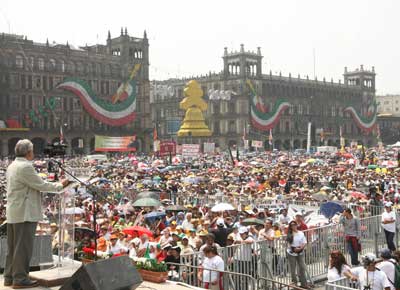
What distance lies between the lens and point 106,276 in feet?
17.2

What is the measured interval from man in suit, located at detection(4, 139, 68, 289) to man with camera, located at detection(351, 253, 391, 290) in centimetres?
386

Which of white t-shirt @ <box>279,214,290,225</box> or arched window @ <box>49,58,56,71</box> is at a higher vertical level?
arched window @ <box>49,58,56,71</box>

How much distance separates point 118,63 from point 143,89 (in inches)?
225

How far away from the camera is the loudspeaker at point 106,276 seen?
5062 millimetres

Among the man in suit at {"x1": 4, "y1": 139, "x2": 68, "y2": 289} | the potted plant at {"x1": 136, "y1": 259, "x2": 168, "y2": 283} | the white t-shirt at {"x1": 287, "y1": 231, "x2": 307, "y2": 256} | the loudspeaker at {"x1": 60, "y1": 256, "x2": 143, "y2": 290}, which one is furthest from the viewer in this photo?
the white t-shirt at {"x1": 287, "y1": 231, "x2": 307, "y2": 256}

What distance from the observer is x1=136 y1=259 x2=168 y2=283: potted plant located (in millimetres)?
6668

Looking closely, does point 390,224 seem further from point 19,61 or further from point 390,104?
point 390,104

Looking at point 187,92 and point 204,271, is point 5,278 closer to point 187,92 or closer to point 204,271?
point 204,271

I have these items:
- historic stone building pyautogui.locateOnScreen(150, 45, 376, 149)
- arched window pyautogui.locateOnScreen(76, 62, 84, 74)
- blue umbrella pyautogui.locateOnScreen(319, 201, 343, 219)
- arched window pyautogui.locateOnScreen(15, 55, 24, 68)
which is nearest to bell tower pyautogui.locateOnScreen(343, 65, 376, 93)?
historic stone building pyautogui.locateOnScreen(150, 45, 376, 149)

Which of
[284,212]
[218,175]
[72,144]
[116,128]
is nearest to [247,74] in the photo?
[116,128]

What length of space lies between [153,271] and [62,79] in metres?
72.5

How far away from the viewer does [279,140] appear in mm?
102812

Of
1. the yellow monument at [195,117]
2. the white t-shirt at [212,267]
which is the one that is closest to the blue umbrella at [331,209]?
the white t-shirt at [212,267]

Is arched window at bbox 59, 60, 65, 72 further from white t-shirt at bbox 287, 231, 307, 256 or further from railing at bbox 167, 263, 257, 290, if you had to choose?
railing at bbox 167, 263, 257, 290
